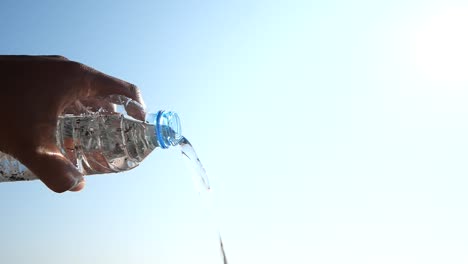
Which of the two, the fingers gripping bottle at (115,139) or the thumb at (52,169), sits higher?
the fingers gripping bottle at (115,139)

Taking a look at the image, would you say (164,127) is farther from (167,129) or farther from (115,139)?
(115,139)

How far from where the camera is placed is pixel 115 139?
12.6 ft

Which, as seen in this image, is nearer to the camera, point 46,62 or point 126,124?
point 46,62

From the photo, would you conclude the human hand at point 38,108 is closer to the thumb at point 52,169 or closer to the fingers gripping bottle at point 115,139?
the thumb at point 52,169

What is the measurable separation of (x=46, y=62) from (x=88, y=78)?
0.85 ft

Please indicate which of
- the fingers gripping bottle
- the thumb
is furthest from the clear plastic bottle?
the thumb

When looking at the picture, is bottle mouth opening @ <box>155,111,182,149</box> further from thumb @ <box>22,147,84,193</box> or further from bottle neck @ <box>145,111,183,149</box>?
thumb @ <box>22,147,84,193</box>

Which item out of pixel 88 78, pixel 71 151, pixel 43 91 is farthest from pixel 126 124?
pixel 43 91

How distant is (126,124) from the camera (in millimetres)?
3875

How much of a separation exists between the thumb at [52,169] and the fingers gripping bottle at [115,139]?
135cm

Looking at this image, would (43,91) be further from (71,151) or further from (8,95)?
(71,151)

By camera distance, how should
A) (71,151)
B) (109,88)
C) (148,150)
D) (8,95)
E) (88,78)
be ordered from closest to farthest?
(8,95)
(88,78)
(109,88)
(71,151)
(148,150)

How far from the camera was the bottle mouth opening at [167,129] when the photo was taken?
3.67m

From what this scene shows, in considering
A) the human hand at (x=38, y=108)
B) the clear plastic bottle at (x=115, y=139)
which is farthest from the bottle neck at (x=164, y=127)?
the human hand at (x=38, y=108)
